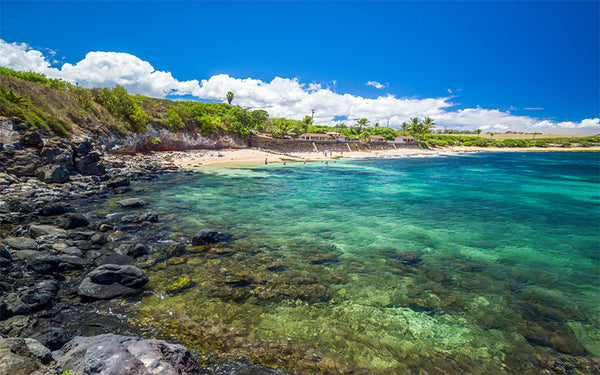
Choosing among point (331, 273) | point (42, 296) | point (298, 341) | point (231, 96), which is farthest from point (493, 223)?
point (231, 96)

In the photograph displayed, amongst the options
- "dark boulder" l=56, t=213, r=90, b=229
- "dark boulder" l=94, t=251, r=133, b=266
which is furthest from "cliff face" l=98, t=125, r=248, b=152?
"dark boulder" l=94, t=251, r=133, b=266

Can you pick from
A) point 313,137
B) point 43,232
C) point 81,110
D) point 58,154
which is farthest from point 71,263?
point 313,137

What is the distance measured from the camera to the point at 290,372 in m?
6.01

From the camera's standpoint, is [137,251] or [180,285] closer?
[180,285]

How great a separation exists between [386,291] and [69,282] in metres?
11.5

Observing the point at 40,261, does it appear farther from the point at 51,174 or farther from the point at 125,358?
the point at 51,174

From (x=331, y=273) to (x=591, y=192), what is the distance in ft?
146

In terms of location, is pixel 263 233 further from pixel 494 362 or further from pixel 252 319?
pixel 494 362

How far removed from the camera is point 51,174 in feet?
74.3

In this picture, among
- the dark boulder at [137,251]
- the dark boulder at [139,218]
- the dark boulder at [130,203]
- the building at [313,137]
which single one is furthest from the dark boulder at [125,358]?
the building at [313,137]

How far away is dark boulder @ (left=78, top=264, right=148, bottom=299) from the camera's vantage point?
27.6 ft

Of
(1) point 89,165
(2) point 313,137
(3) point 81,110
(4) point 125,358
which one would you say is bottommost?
(4) point 125,358

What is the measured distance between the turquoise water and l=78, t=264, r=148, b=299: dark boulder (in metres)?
0.70

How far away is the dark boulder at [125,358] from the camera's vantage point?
4.30 m
